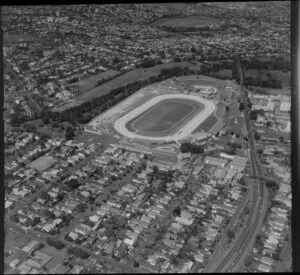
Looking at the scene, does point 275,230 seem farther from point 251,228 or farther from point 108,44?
point 108,44

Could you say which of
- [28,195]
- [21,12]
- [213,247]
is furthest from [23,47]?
[213,247]

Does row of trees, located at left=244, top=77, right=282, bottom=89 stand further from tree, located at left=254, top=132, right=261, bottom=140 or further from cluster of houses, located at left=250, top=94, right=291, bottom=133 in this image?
tree, located at left=254, top=132, right=261, bottom=140

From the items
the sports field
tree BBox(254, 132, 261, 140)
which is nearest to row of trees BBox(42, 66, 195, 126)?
the sports field

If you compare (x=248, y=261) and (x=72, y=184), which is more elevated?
(x=72, y=184)

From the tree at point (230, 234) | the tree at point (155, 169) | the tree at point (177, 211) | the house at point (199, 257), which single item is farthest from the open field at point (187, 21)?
the house at point (199, 257)

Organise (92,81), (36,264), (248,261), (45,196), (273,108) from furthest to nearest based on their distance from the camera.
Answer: (92,81) → (273,108) → (45,196) → (248,261) → (36,264)

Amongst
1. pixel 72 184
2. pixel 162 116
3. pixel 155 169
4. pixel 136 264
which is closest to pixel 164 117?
pixel 162 116
